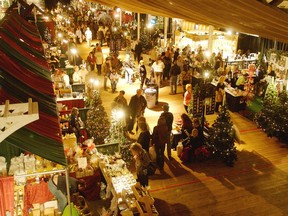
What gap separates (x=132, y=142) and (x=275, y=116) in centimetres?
407

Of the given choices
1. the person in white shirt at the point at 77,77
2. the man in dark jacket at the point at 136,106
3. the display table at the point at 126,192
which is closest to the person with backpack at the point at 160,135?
the display table at the point at 126,192

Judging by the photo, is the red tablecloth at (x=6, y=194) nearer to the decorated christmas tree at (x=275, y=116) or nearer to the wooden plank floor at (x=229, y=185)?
the wooden plank floor at (x=229, y=185)

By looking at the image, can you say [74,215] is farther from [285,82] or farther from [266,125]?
[285,82]

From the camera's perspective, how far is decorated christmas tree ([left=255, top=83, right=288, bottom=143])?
9.48 metres

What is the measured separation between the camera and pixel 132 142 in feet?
31.2

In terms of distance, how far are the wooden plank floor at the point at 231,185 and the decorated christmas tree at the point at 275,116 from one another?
0.30 m

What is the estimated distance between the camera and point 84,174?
7152 millimetres

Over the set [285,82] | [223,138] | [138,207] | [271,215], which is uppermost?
[285,82]

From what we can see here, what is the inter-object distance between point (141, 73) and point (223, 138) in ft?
18.4

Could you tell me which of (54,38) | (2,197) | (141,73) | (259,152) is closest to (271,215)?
(259,152)

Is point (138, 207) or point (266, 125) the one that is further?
point (266, 125)

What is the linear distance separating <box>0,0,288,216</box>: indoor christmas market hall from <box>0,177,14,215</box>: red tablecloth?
16 millimetres

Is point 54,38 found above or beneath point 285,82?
above

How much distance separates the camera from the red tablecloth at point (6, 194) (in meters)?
5.82
